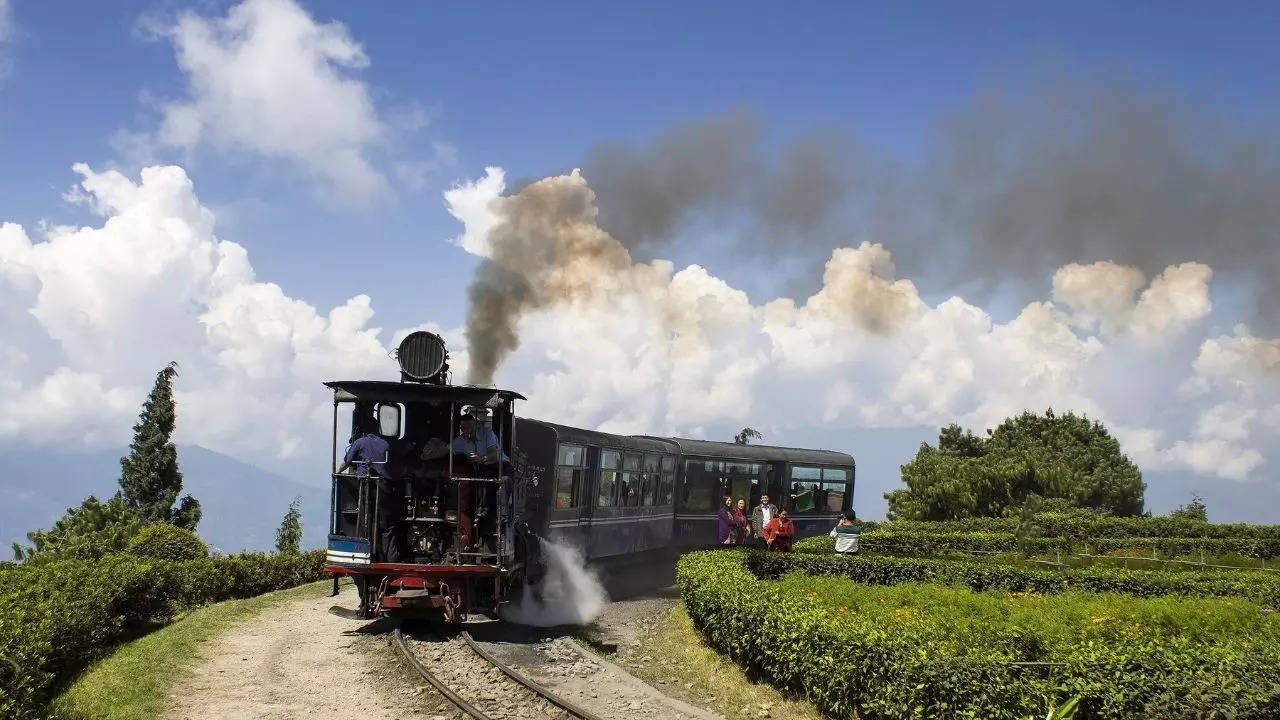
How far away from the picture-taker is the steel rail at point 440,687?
38.5 feet

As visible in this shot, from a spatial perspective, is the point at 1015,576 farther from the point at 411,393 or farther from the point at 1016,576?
the point at 411,393

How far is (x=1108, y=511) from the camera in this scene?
196ft

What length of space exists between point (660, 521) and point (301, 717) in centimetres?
1740

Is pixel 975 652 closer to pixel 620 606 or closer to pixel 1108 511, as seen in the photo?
pixel 620 606

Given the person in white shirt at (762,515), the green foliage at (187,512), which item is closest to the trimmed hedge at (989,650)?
the person in white shirt at (762,515)

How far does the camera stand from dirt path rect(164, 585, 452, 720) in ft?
Answer: 39.7

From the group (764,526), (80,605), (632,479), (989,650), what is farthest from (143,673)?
(632,479)

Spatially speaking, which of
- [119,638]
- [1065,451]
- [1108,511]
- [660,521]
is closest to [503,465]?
[119,638]

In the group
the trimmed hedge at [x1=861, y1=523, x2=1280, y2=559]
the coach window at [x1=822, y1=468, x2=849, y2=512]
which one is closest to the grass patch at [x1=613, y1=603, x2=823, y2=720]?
the coach window at [x1=822, y1=468, x2=849, y2=512]

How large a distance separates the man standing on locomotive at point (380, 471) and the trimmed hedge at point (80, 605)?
4126mm

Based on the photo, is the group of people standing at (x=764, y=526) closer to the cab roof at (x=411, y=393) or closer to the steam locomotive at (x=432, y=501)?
the steam locomotive at (x=432, y=501)

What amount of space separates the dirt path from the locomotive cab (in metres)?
1.16

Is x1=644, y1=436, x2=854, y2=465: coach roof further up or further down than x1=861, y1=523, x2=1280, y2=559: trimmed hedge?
further up

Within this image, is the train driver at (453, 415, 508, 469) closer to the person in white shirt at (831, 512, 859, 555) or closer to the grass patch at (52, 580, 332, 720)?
the grass patch at (52, 580, 332, 720)
